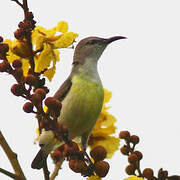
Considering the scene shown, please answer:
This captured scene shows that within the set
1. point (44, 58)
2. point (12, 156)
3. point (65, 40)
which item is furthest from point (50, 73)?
point (12, 156)

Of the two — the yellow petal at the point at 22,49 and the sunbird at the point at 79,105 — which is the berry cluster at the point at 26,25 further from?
the sunbird at the point at 79,105

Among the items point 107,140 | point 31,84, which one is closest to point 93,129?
point 107,140

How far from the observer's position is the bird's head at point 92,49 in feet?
15.1

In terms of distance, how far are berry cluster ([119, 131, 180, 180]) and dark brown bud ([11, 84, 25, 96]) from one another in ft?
3.24

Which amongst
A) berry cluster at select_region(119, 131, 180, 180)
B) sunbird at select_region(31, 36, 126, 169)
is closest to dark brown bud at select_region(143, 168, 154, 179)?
berry cluster at select_region(119, 131, 180, 180)

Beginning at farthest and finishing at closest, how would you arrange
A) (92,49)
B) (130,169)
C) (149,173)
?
(92,49)
(130,169)
(149,173)

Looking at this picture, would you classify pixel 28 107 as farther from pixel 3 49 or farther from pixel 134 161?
pixel 134 161

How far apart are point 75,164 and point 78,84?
166 centimetres

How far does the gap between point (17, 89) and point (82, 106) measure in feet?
5.10

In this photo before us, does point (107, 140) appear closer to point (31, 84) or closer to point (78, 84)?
point (78, 84)

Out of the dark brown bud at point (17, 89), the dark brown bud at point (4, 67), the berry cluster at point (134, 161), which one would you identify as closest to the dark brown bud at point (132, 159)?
the berry cluster at point (134, 161)

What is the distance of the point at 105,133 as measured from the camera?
11.4 feet

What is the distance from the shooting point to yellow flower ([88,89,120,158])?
3.46 metres

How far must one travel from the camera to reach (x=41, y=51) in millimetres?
3154
